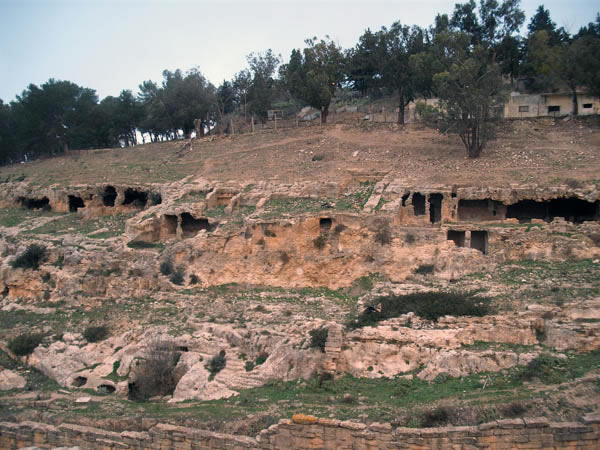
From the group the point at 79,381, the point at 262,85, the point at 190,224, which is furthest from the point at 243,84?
the point at 79,381

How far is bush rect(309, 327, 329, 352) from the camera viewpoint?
48.8 feet

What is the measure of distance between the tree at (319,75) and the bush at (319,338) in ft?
65.4

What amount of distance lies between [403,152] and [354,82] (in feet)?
55.3

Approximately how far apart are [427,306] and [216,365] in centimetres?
533

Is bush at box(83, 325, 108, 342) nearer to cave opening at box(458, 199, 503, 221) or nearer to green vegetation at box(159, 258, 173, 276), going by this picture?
green vegetation at box(159, 258, 173, 276)

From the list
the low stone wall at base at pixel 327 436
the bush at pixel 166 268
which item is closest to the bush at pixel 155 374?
the low stone wall at base at pixel 327 436

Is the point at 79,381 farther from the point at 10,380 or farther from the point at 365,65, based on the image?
the point at 365,65

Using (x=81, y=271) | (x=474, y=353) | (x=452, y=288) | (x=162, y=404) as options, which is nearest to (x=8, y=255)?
(x=81, y=271)

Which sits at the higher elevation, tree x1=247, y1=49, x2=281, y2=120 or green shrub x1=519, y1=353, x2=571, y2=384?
tree x1=247, y1=49, x2=281, y2=120

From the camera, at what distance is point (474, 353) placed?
13.6 meters

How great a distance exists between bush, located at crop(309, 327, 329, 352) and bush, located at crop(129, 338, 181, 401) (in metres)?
3.35

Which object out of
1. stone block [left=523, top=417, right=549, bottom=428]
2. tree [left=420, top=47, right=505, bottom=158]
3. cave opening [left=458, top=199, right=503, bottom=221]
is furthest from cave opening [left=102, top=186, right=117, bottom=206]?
stone block [left=523, top=417, right=549, bottom=428]

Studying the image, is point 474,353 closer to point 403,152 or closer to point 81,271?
point 81,271

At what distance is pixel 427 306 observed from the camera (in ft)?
52.3
